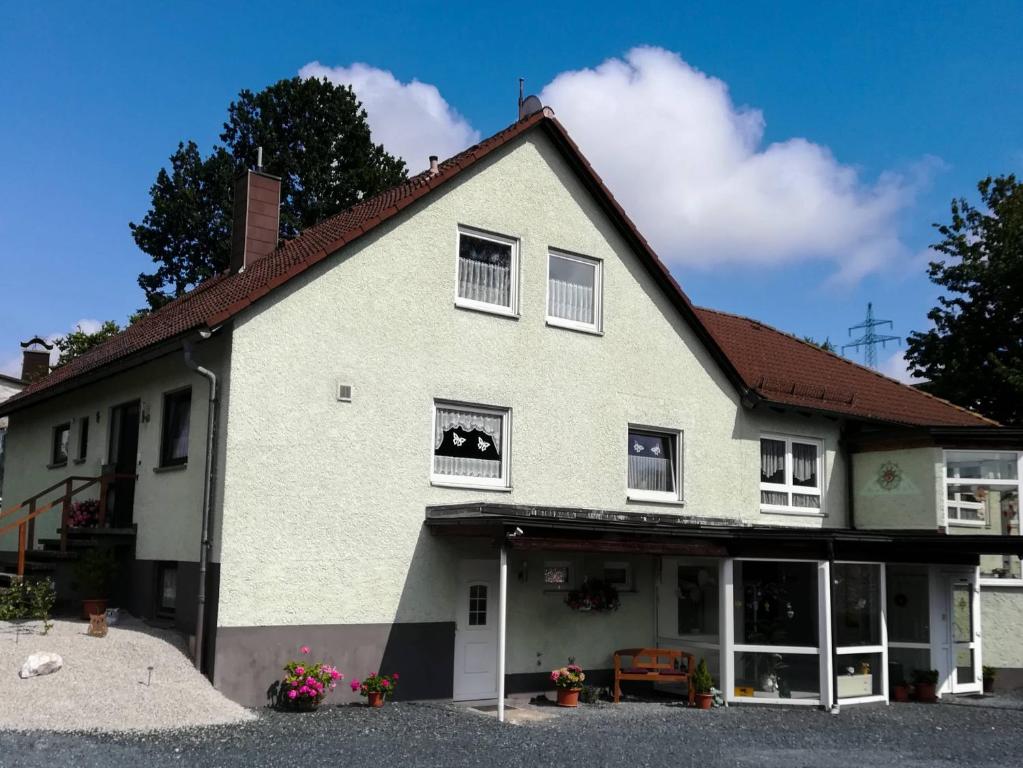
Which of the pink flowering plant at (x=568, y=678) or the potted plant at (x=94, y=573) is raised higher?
the potted plant at (x=94, y=573)

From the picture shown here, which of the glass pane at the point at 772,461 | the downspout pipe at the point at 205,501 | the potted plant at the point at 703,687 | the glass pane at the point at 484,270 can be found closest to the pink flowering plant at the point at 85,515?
the downspout pipe at the point at 205,501

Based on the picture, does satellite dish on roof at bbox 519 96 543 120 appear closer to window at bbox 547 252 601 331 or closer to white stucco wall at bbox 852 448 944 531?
window at bbox 547 252 601 331

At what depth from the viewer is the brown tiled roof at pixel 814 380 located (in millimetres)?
20016

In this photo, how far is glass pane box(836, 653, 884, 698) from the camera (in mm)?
16344

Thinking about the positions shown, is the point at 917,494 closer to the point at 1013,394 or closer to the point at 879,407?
the point at 879,407

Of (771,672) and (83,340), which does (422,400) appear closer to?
(771,672)

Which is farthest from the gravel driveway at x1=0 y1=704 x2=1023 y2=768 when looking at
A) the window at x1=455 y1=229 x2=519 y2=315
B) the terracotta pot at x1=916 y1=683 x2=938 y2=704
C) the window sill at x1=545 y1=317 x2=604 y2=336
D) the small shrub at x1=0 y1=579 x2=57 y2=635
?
the window at x1=455 y1=229 x2=519 y2=315

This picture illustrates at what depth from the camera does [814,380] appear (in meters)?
21.2

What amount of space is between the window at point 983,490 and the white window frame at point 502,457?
351 inches

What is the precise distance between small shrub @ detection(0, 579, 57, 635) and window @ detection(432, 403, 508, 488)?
19.4 feet

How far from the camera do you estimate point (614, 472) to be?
17.4 metres

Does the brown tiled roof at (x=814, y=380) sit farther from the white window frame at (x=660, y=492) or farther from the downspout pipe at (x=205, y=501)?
the downspout pipe at (x=205, y=501)

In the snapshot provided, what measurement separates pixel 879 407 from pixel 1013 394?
10891 mm

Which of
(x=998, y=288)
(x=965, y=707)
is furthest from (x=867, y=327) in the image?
(x=965, y=707)
